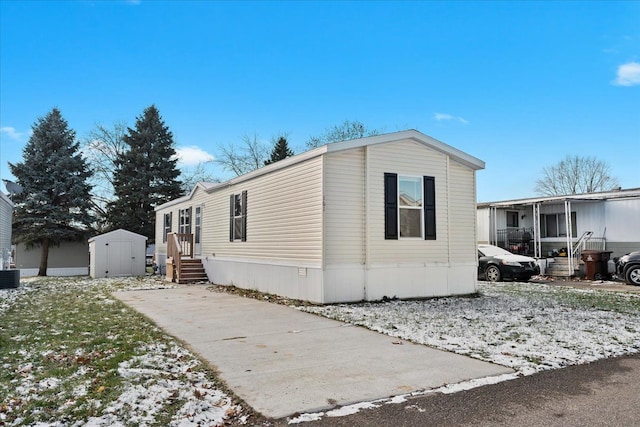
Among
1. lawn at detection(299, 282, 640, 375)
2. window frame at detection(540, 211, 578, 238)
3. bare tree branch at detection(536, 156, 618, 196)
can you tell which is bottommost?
lawn at detection(299, 282, 640, 375)

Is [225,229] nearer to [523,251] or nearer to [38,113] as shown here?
[523,251]

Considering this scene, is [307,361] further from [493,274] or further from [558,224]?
[558,224]

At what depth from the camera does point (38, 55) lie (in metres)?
13.3

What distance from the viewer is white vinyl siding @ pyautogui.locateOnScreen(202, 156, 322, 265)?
9.53 meters

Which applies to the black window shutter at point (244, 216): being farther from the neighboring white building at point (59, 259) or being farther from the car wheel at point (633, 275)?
the neighboring white building at point (59, 259)

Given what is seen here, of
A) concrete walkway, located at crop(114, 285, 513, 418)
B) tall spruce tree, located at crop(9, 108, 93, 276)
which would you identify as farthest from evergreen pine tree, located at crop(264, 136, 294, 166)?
concrete walkway, located at crop(114, 285, 513, 418)

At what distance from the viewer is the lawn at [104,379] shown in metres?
3.26

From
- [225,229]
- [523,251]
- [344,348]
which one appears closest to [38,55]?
[225,229]

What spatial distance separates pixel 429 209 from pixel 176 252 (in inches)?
394

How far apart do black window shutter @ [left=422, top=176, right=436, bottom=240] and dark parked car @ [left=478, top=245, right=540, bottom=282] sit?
6541 millimetres

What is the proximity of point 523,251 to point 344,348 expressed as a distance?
676 inches

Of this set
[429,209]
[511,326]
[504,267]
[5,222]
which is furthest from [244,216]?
[5,222]

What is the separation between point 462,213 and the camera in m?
11.1

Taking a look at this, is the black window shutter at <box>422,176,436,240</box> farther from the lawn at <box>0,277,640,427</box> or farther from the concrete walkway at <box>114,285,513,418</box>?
the concrete walkway at <box>114,285,513,418</box>
